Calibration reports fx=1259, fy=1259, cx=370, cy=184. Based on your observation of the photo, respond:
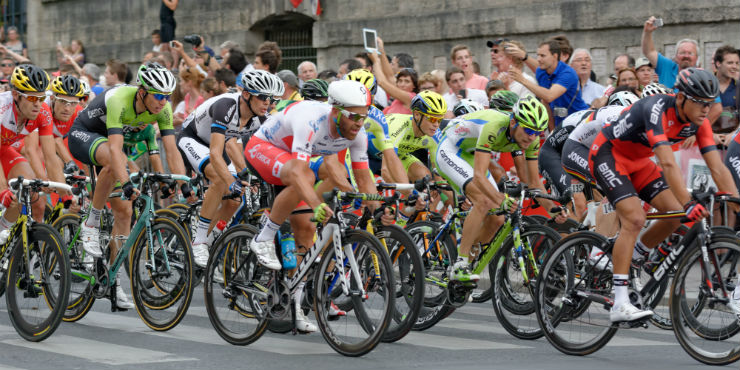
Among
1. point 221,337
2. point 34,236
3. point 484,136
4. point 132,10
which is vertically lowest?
point 221,337

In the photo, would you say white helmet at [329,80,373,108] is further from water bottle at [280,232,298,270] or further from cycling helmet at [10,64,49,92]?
cycling helmet at [10,64,49,92]

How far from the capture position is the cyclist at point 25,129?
10195 mm

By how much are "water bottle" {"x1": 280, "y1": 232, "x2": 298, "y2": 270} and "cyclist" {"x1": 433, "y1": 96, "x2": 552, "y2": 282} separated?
152 cm

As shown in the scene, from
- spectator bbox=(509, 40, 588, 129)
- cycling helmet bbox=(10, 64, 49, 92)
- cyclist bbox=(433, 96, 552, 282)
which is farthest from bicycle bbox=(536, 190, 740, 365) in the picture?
spectator bbox=(509, 40, 588, 129)

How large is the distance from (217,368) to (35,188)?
2495mm

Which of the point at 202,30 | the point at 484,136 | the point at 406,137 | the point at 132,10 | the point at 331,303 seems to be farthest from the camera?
the point at 132,10

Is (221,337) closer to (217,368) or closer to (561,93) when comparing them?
(217,368)

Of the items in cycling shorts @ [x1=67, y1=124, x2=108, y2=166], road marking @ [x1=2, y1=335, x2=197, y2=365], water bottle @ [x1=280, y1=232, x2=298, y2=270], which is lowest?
road marking @ [x1=2, y1=335, x2=197, y2=365]

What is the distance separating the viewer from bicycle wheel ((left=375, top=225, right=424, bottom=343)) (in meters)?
7.94

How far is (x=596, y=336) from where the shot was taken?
827 cm

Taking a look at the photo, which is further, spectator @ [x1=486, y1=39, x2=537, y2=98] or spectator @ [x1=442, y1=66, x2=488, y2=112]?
spectator @ [x1=442, y1=66, x2=488, y2=112]

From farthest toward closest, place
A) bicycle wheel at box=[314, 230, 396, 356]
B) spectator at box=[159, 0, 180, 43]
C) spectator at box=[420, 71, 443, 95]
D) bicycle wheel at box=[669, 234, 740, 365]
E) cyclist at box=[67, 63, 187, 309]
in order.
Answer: spectator at box=[159, 0, 180, 43] < spectator at box=[420, 71, 443, 95] < cyclist at box=[67, 63, 187, 309] < bicycle wheel at box=[314, 230, 396, 356] < bicycle wheel at box=[669, 234, 740, 365]

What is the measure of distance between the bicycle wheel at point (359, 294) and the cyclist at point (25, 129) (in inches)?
114

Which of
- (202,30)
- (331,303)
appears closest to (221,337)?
(331,303)
